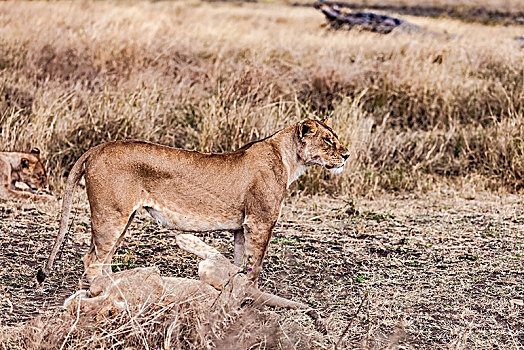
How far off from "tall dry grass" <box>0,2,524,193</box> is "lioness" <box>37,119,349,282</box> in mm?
2760

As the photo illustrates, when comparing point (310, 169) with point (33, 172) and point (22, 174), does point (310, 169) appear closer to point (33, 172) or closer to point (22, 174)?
point (33, 172)

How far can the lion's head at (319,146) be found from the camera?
492 cm

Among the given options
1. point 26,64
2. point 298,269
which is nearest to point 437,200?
point 298,269

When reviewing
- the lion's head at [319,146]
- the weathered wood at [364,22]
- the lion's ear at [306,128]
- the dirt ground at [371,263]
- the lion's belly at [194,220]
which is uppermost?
the lion's ear at [306,128]

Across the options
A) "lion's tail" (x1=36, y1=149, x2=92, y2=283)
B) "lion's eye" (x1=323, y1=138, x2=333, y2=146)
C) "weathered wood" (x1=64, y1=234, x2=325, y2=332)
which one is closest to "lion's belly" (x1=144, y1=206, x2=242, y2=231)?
"weathered wood" (x1=64, y1=234, x2=325, y2=332)

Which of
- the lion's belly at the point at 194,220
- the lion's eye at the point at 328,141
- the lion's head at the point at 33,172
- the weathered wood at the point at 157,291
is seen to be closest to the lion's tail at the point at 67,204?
the lion's belly at the point at 194,220

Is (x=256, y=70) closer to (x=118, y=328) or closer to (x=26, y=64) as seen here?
(x=26, y=64)

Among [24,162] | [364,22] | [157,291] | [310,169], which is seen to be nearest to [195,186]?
[157,291]

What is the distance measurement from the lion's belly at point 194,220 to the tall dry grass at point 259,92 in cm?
298

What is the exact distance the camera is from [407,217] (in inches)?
275

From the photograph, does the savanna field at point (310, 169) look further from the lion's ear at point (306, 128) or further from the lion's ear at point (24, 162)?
the lion's ear at point (306, 128)

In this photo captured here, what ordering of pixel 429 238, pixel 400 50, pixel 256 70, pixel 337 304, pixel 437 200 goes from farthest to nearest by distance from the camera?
1. pixel 400 50
2. pixel 256 70
3. pixel 437 200
4. pixel 429 238
5. pixel 337 304

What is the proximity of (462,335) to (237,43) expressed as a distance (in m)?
8.82

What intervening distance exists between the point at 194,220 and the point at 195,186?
0.21 meters
